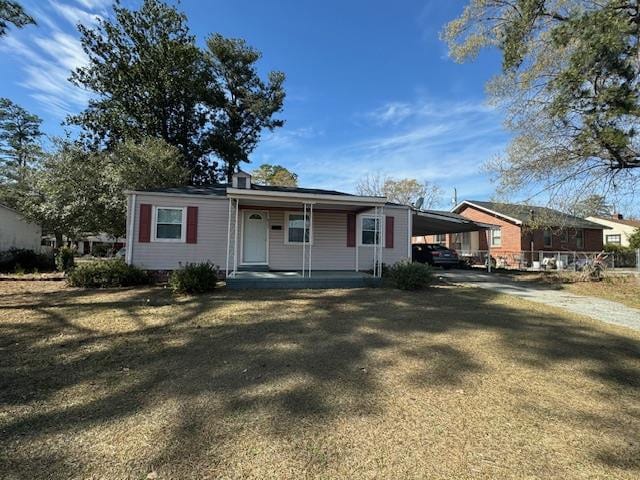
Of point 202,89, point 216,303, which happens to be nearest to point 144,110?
point 202,89

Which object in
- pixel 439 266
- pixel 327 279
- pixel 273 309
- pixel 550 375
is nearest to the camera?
pixel 550 375

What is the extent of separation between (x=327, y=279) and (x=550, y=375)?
6563mm

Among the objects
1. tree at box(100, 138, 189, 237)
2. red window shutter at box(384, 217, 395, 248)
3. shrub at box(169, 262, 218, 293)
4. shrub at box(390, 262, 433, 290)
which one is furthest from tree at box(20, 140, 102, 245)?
shrub at box(390, 262, 433, 290)

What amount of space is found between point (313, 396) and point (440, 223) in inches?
557

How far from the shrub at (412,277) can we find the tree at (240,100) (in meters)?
18.6

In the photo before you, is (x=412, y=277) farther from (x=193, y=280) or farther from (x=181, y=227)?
(x=181, y=227)

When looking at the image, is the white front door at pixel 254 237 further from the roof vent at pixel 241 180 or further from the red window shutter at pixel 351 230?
the red window shutter at pixel 351 230

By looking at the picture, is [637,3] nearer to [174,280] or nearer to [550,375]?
[550,375]

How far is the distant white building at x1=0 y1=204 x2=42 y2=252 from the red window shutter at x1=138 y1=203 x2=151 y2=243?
35.4 feet

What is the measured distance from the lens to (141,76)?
22.0 metres

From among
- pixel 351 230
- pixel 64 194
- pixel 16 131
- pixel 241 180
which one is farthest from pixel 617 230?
pixel 16 131

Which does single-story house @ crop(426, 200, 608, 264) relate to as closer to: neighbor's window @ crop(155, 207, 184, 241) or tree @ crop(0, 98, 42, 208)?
neighbor's window @ crop(155, 207, 184, 241)

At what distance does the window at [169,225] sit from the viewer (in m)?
11.2

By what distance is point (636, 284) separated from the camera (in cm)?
1159
